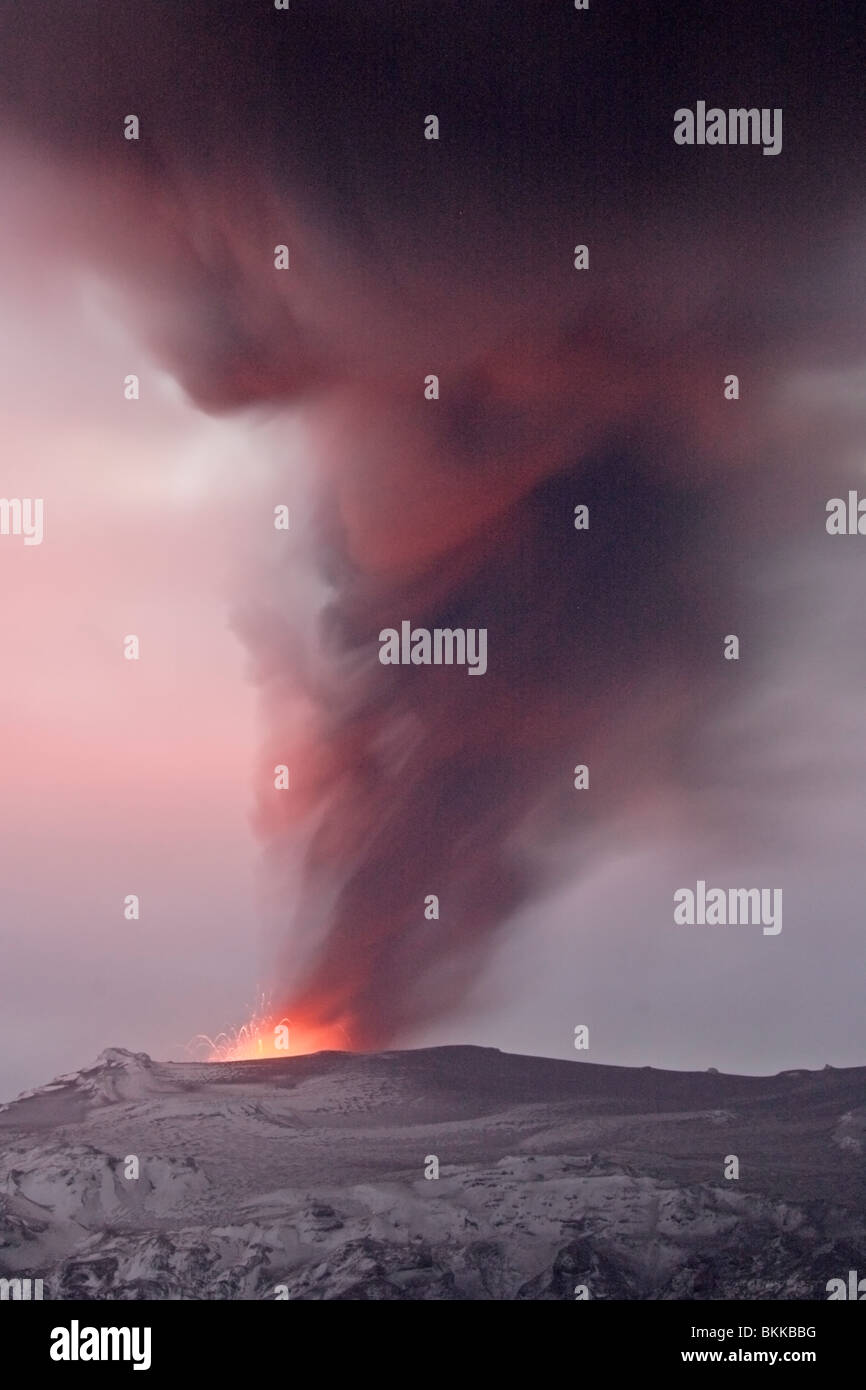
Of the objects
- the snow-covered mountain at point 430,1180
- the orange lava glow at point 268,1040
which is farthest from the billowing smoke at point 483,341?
the snow-covered mountain at point 430,1180

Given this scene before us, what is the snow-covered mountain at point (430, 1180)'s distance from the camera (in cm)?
530

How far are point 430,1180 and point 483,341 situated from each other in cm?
309

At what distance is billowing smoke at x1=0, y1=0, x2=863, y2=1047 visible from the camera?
18.0ft

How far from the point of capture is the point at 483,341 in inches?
217

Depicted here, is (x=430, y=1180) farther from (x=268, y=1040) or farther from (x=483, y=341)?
(x=483, y=341)

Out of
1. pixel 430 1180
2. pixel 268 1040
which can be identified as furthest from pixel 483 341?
pixel 430 1180

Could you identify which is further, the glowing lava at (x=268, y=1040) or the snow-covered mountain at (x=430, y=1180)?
the glowing lava at (x=268, y=1040)

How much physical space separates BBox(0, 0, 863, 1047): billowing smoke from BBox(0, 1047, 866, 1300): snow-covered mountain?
0.60m

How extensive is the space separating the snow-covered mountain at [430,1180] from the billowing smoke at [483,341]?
1.96 ft

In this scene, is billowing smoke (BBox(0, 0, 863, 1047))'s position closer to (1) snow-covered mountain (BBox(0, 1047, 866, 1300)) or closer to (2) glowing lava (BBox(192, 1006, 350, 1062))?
(2) glowing lava (BBox(192, 1006, 350, 1062))

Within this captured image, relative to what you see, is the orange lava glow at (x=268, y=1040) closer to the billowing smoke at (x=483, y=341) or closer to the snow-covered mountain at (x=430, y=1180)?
the snow-covered mountain at (x=430, y=1180)

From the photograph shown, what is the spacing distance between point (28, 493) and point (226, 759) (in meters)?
1.23

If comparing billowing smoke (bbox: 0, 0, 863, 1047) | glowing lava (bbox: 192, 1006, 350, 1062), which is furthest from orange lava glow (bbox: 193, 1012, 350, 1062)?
billowing smoke (bbox: 0, 0, 863, 1047)
